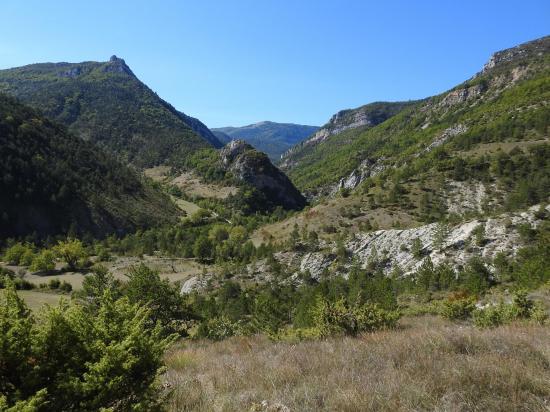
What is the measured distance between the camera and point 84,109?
602ft

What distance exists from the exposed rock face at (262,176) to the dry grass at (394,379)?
11823 centimetres

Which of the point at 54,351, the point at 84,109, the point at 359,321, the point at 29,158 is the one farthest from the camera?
the point at 84,109

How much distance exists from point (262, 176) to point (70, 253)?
244ft

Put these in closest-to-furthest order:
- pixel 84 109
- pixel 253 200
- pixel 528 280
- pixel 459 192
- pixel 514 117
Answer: pixel 528 280 → pixel 459 192 → pixel 514 117 → pixel 253 200 → pixel 84 109

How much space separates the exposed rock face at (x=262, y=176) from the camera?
5002 inches

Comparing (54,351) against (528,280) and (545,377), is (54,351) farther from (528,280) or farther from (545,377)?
(528,280)

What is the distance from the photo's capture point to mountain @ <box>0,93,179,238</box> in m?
77.4

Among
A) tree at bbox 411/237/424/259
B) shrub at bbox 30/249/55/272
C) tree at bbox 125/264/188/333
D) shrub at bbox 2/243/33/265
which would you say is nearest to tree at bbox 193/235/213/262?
shrub at bbox 30/249/55/272

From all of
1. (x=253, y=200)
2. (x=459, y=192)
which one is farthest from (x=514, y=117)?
(x=253, y=200)

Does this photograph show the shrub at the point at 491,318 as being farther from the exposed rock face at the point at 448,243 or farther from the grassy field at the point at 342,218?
the grassy field at the point at 342,218

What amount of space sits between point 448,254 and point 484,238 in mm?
2931

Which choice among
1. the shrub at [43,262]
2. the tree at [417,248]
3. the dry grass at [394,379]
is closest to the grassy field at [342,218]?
the tree at [417,248]

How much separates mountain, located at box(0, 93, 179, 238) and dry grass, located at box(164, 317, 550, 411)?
8080 centimetres

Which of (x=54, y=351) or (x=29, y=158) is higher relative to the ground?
(x=29, y=158)
